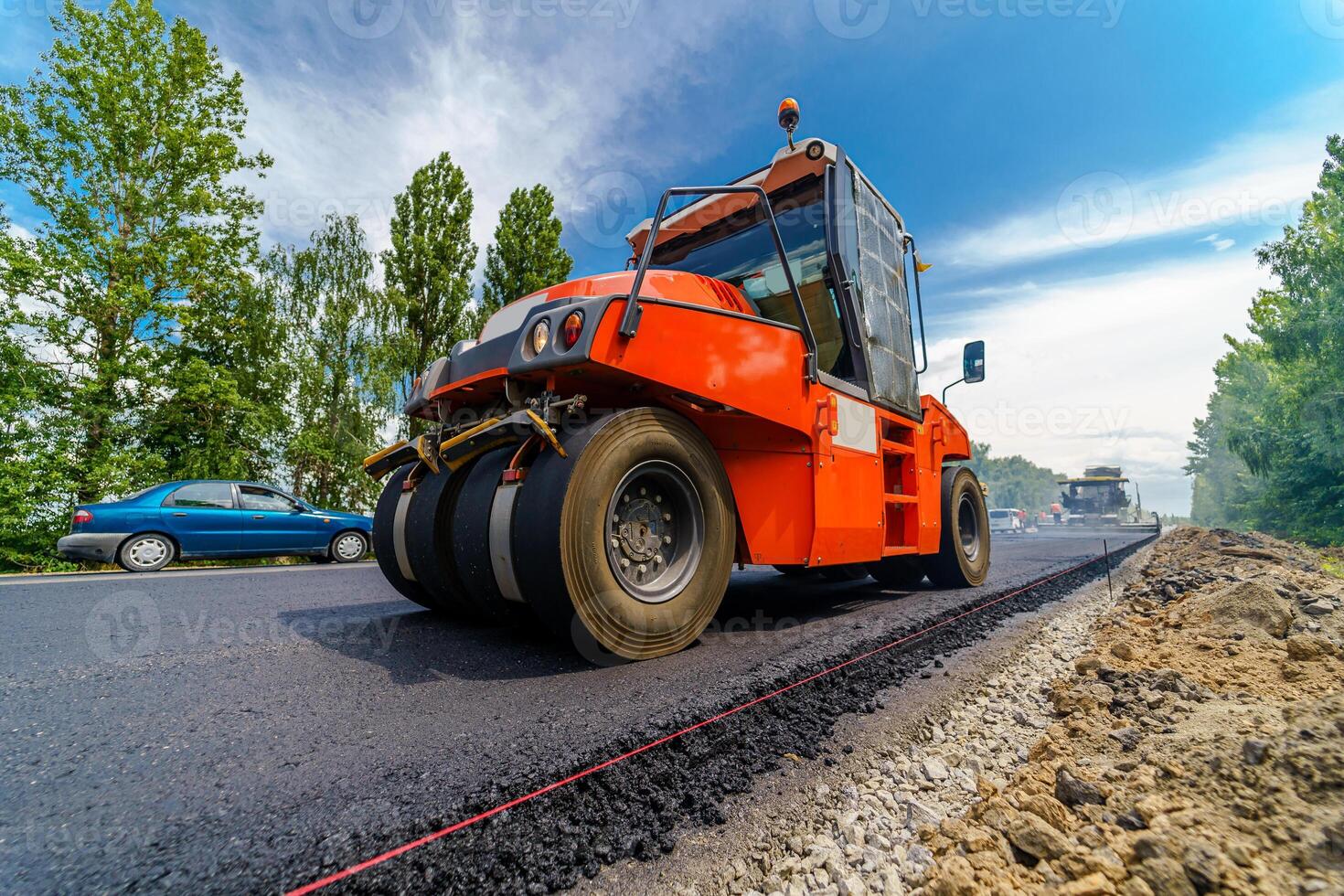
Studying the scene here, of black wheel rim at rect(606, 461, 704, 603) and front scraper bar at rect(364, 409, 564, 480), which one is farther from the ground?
front scraper bar at rect(364, 409, 564, 480)

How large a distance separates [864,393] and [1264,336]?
90.0ft

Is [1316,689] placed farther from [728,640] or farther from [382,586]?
[382,586]

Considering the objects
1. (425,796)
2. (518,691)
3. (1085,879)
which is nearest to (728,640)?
(518,691)

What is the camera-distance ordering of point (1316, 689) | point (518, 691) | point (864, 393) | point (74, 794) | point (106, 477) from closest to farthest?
1. point (74, 794)
2. point (1316, 689)
3. point (518, 691)
4. point (864, 393)
5. point (106, 477)

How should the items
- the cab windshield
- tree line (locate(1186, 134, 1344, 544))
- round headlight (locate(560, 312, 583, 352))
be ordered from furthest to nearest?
tree line (locate(1186, 134, 1344, 544)) < the cab windshield < round headlight (locate(560, 312, 583, 352))

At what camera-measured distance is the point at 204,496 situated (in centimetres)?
851

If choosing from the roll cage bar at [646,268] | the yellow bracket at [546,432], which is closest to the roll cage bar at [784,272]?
the roll cage bar at [646,268]

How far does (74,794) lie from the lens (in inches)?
53.7

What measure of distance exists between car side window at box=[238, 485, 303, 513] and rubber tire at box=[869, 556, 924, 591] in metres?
9.08

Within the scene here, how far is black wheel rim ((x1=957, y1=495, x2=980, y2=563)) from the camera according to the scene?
Result: 5.99m

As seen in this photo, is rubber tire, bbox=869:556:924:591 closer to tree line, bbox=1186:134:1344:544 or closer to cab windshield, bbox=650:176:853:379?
cab windshield, bbox=650:176:853:379

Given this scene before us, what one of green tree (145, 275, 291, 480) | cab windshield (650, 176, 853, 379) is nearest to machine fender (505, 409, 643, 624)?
cab windshield (650, 176, 853, 379)

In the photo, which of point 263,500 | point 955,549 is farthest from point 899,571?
point 263,500

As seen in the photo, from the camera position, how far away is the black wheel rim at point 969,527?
236 inches
